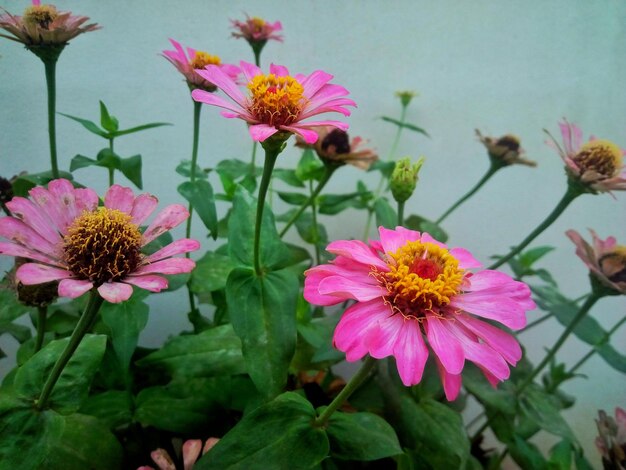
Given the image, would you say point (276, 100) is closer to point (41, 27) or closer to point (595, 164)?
point (41, 27)

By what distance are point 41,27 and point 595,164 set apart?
622 mm

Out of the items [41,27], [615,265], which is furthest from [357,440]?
[41,27]

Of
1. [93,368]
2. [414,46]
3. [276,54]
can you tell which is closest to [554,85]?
[414,46]

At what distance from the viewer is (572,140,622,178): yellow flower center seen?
56cm

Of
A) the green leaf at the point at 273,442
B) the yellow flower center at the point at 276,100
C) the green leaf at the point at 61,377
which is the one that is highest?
the yellow flower center at the point at 276,100

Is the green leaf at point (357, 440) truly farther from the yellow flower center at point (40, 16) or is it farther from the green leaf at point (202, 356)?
the yellow flower center at point (40, 16)

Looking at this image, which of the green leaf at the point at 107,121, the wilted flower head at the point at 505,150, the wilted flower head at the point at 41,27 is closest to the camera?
the wilted flower head at the point at 41,27

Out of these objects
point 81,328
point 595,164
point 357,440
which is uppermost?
point 595,164

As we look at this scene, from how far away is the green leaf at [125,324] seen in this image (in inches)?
18.3

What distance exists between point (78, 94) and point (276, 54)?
32cm

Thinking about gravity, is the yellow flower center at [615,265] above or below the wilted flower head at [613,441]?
above

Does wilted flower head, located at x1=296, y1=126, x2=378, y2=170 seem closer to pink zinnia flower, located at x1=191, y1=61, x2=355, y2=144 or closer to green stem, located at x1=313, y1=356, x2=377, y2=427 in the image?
pink zinnia flower, located at x1=191, y1=61, x2=355, y2=144

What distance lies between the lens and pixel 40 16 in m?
0.45

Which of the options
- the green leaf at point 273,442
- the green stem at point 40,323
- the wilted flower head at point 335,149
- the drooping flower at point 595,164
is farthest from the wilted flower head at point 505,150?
the green stem at point 40,323
